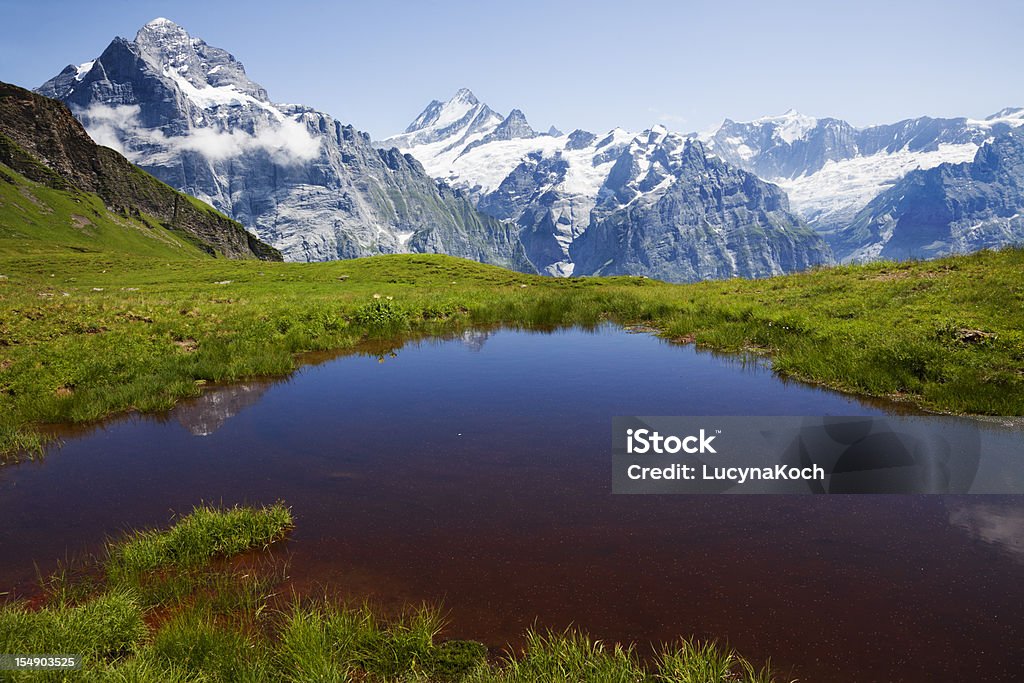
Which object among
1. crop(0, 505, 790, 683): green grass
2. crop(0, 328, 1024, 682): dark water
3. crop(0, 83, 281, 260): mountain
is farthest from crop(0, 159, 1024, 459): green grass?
crop(0, 83, 281, 260): mountain

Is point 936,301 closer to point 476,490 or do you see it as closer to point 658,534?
point 658,534

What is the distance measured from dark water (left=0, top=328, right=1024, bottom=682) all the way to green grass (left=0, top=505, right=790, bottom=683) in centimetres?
40

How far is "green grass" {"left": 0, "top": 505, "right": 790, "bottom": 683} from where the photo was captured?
488 cm

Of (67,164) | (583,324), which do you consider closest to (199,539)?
(583,324)

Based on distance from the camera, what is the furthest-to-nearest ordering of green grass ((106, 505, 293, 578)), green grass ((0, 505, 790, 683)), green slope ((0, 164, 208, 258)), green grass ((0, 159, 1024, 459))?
green slope ((0, 164, 208, 258)), green grass ((0, 159, 1024, 459)), green grass ((106, 505, 293, 578)), green grass ((0, 505, 790, 683))

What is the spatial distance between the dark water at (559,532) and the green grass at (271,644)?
1.32ft

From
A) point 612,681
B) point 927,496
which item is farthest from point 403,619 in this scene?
point 927,496

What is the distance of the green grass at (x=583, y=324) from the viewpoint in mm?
13414

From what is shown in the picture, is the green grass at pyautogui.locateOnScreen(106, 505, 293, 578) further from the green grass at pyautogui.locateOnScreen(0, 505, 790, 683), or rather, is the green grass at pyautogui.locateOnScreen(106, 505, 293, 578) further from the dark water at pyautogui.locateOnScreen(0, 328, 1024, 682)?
the dark water at pyautogui.locateOnScreen(0, 328, 1024, 682)

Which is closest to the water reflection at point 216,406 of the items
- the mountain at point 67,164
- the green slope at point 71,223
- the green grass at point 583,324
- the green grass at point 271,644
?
the green grass at point 583,324

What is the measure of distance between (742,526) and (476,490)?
13.8 feet

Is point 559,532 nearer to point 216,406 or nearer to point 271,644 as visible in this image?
point 271,644

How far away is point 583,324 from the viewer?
28.1m

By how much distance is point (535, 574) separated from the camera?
6617mm
